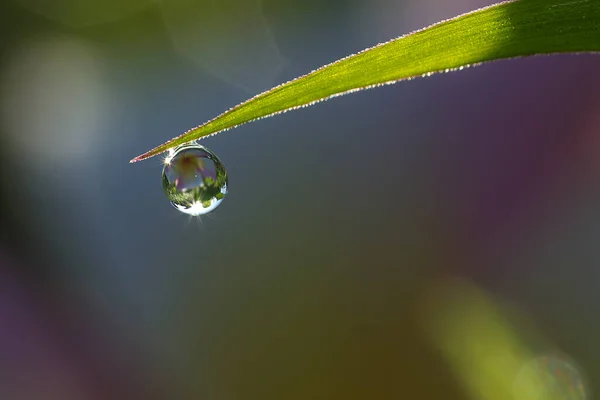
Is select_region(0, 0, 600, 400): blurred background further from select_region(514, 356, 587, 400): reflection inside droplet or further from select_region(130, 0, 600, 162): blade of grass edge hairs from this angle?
select_region(130, 0, 600, 162): blade of grass edge hairs

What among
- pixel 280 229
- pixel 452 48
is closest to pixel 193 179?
pixel 452 48

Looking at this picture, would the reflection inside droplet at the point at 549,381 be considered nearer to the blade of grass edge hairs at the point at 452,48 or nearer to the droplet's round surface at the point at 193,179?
the droplet's round surface at the point at 193,179

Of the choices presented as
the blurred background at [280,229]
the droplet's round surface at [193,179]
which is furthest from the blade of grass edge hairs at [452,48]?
the blurred background at [280,229]

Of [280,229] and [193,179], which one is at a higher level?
[280,229]

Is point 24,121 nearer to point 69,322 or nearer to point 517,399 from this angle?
point 69,322

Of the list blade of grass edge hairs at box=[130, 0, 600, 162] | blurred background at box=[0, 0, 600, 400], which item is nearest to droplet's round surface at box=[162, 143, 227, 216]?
blade of grass edge hairs at box=[130, 0, 600, 162]

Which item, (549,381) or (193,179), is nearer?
(193,179)

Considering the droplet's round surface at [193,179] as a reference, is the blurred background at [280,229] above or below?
above

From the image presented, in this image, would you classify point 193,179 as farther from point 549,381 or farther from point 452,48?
point 549,381
